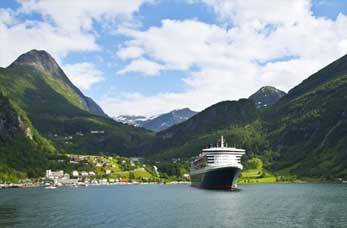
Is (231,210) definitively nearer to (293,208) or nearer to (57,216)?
(293,208)

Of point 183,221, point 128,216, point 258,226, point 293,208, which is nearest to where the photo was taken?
point 258,226

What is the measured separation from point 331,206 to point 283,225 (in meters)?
52.0

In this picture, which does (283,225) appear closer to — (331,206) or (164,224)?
(164,224)

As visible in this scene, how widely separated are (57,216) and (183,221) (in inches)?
1408

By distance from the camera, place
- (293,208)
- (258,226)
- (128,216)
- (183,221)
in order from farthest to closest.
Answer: (293,208) → (128,216) → (183,221) → (258,226)

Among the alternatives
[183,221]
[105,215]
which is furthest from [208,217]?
[105,215]

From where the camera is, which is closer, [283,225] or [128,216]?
[283,225]

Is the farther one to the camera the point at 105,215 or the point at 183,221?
the point at 105,215

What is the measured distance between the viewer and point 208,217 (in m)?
134

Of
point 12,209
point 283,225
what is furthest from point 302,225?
point 12,209

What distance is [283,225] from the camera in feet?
382

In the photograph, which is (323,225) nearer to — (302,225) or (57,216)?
(302,225)

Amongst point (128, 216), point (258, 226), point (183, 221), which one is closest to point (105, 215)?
point (128, 216)

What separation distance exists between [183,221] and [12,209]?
208 ft
